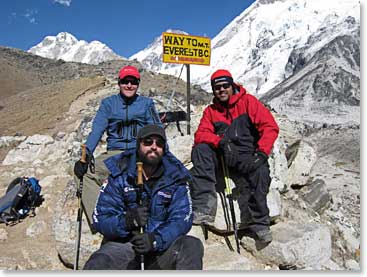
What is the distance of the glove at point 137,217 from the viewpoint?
149 inches

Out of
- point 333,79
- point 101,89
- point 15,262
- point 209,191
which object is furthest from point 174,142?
point 333,79

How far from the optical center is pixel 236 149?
5.23 m

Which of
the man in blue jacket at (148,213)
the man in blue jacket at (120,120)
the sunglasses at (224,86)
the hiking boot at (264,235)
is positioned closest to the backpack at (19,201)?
the man in blue jacket at (120,120)

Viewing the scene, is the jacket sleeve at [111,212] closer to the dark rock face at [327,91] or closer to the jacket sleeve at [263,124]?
the jacket sleeve at [263,124]

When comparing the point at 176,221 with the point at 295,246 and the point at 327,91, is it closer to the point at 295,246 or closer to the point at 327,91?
the point at 295,246

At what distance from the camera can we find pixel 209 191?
5258mm

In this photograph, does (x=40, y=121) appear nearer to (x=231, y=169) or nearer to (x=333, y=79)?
(x=231, y=169)

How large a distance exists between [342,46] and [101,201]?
335 ft

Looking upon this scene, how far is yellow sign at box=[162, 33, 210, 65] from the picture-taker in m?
6.34

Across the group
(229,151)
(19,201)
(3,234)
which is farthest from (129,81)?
(3,234)

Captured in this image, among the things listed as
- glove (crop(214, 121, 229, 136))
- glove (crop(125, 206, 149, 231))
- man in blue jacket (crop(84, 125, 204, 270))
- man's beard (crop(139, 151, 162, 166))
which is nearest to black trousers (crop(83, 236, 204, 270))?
man in blue jacket (crop(84, 125, 204, 270))

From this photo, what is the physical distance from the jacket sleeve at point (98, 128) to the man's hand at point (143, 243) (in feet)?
6.04

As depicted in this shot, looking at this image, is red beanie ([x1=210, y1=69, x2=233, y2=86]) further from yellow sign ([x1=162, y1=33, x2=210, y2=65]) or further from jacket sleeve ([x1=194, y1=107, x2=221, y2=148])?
yellow sign ([x1=162, y1=33, x2=210, y2=65])

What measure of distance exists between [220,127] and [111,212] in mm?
2088
